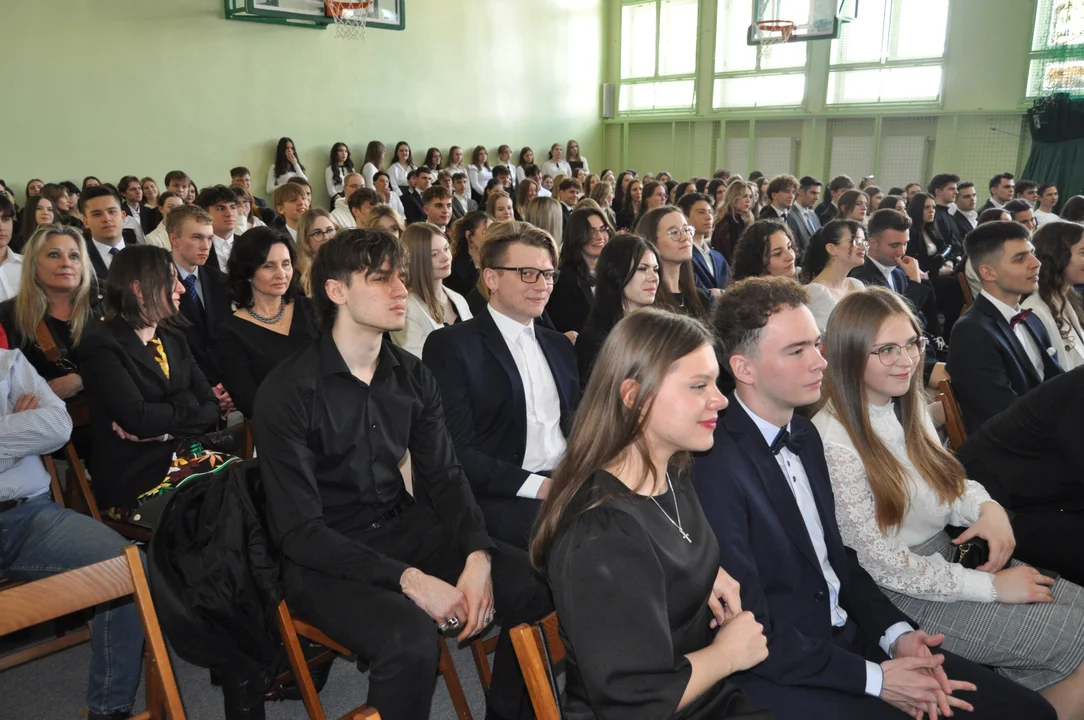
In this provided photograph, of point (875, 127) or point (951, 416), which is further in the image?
point (875, 127)

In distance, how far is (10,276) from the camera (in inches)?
175

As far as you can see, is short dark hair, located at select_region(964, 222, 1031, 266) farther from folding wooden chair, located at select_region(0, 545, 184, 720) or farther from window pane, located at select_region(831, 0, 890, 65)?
window pane, located at select_region(831, 0, 890, 65)

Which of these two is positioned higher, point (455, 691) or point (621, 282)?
point (621, 282)

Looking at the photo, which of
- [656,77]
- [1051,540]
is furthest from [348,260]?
[656,77]

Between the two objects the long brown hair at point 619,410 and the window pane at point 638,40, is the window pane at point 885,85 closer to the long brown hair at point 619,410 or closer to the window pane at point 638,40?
the window pane at point 638,40

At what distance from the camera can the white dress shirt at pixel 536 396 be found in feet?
9.03

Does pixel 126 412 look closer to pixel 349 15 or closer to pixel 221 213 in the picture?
pixel 221 213

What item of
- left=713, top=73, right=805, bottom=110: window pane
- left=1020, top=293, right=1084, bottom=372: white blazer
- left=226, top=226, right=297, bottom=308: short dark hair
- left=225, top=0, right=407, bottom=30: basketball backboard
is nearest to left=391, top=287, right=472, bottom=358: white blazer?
left=226, top=226, right=297, bottom=308: short dark hair

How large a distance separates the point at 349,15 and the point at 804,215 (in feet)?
21.9

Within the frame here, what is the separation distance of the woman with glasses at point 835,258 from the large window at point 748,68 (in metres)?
10.3

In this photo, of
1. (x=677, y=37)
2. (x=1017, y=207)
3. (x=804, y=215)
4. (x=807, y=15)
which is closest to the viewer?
(x=1017, y=207)

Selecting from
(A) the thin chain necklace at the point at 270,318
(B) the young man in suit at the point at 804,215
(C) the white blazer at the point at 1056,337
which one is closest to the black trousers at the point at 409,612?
(A) the thin chain necklace at the point at 270,318

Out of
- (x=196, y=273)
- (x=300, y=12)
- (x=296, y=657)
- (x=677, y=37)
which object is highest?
(x=677, y=37)

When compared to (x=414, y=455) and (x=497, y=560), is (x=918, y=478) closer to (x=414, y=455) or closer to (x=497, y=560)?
(x=497, y=560)
